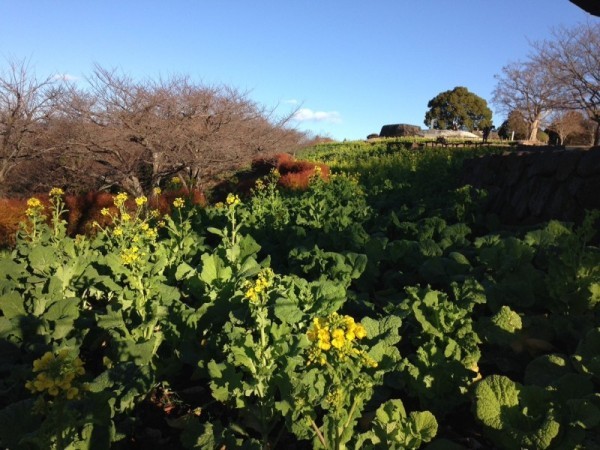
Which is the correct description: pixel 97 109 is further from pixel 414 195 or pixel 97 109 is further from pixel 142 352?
pixel 142 352

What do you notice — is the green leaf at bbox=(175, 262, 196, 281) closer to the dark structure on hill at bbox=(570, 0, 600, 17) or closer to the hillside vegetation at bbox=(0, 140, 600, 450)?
the hillside vegetation at bbox=(0, 140, 600, 450)

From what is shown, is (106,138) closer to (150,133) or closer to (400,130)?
(150,133)

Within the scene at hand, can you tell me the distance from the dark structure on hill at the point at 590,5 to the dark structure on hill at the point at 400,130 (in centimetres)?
3826

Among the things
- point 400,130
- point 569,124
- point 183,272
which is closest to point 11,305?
point 183,272

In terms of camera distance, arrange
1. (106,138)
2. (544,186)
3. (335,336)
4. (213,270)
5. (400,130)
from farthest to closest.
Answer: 1. (400,130)
2. (106,138)
3. (544,186)
4. (213,270)
5. (335,336)

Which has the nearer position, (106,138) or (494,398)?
(494,398)

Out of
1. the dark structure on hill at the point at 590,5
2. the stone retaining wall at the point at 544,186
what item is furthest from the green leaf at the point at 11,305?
the stone retaining wall at the point at 544,186

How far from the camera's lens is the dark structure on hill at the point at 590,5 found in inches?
128

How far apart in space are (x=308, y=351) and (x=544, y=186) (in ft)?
17.4

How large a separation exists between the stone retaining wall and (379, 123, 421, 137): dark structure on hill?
3477 centimetres

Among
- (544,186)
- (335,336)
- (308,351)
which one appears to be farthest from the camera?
(544,186)

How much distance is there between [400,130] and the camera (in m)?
43.3

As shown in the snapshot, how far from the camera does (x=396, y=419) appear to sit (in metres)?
1.89

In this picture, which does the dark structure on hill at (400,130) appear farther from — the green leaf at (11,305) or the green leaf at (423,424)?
the green leaf at (423,424)
